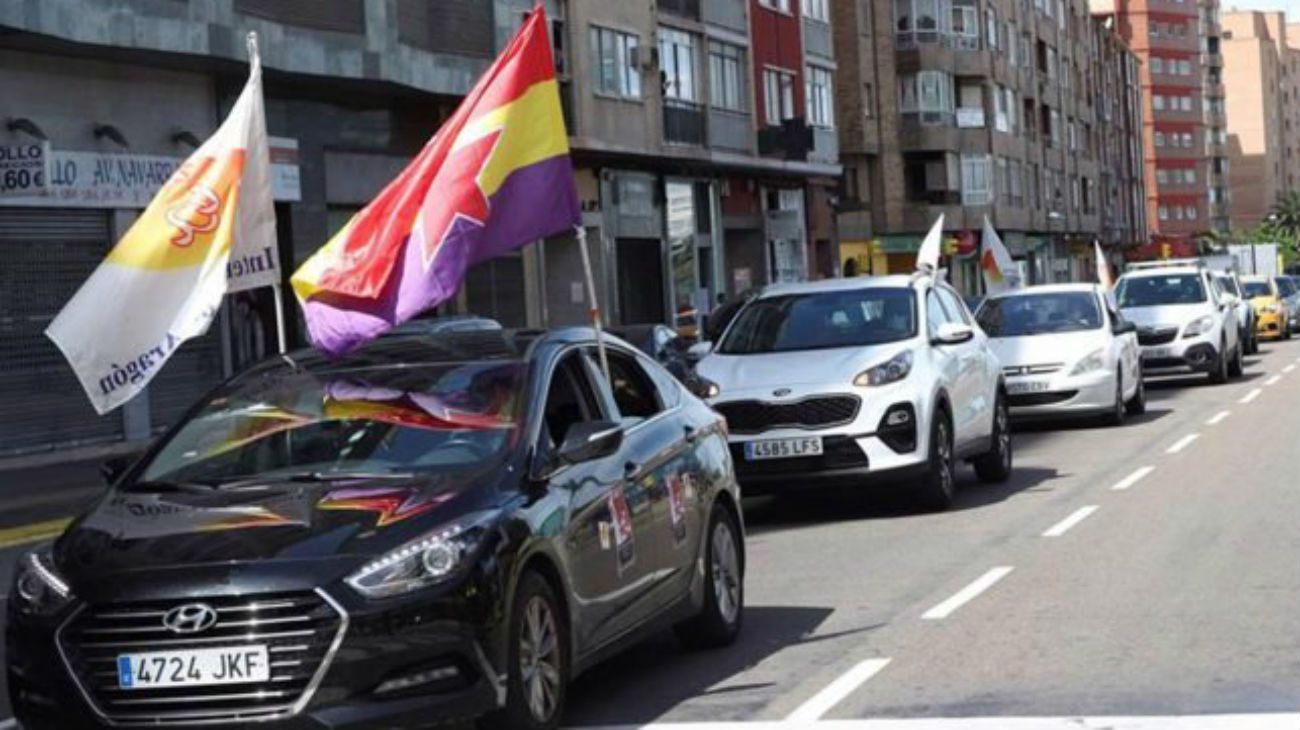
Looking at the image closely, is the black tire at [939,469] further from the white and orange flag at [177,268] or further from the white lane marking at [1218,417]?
the white lane marking at [1218,417]

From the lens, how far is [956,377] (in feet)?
49.6

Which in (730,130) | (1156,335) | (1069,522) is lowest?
(1069,522)

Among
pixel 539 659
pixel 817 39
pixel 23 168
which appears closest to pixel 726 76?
pixel 817 39

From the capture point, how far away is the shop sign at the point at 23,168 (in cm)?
2320

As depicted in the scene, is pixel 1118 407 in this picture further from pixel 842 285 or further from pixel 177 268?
pixel 177 268

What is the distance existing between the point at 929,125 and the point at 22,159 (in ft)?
172

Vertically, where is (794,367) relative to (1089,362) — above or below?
above

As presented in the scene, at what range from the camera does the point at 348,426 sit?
24.6ft

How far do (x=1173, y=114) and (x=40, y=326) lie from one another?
128 metres

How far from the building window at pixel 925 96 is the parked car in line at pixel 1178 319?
139 ft

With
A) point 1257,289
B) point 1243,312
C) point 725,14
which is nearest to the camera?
point 1243,312

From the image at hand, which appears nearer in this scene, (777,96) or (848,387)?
(848,387)

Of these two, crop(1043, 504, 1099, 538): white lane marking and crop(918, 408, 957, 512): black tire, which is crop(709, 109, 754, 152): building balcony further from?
crop(1043, 504, 1099, 538): white lane marking

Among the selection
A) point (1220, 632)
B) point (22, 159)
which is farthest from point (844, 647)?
point (22, 159)
